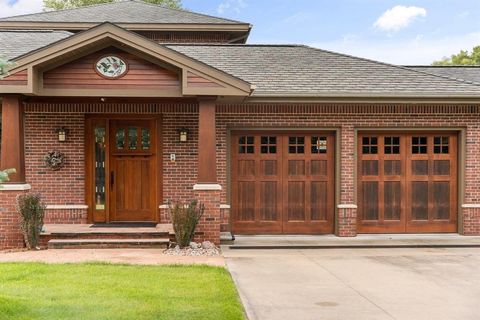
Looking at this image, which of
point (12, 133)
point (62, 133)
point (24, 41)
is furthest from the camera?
point (24, 41)

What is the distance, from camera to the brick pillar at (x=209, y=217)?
10820 mm

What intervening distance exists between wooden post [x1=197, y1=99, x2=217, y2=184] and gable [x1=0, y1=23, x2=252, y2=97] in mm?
412

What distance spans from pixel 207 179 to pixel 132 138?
2474mm

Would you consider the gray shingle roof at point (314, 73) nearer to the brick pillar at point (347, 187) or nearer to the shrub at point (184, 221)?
the brick pillar at point (347, 187)

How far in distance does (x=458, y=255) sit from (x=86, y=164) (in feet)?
25.0

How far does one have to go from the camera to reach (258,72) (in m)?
13.2

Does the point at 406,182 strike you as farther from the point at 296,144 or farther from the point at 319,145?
the point at 296,144

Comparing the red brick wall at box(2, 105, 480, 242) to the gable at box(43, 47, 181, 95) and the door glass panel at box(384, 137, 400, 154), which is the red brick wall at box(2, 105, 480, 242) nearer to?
the door glass panel at box(384, 137, 400, 154)

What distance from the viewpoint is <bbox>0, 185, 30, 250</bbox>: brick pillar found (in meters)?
10.6

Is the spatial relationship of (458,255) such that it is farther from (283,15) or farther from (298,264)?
(283,15)

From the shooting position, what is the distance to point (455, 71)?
15680mm

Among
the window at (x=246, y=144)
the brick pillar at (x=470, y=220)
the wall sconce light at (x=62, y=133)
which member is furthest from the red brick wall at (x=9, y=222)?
the brick pillar at (x=470, y=220)

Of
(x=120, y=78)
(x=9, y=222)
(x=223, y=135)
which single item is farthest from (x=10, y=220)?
(x=223, y=135)

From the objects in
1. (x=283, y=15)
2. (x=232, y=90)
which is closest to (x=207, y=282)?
(x=232, y=90)
